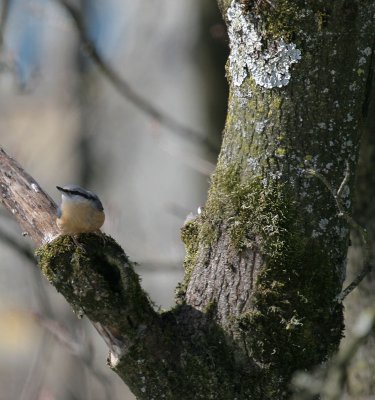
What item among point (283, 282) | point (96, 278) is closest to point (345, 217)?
point (283, 282)

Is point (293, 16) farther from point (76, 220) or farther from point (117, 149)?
point (117, 149)

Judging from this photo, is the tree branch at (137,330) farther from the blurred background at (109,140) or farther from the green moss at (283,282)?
the blurred background at (109,140)

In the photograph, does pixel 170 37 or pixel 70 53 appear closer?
pixel 170 37

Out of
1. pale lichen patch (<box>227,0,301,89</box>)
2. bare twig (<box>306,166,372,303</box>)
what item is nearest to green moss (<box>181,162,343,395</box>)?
bare twig (<box>306,166,372,303</box>)

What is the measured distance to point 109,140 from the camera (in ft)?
25.2

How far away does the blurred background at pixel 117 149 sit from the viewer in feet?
12.1

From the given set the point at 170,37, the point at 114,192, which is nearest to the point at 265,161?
the point at 170,37

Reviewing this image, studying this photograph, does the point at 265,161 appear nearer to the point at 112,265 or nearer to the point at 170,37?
the point at 112,265

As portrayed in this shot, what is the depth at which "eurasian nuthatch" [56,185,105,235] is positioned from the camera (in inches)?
78.5

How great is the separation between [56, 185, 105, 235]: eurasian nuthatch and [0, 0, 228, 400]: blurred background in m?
1.40

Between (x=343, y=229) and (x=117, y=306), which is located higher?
(x=343, y=229)

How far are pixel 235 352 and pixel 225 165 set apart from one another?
Result: 55cm

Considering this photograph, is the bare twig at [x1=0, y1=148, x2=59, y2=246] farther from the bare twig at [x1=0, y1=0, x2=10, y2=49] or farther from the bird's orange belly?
the bare twig at [x1=0, y1=0, x2=10, y2=49]

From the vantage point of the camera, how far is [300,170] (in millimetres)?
2045
